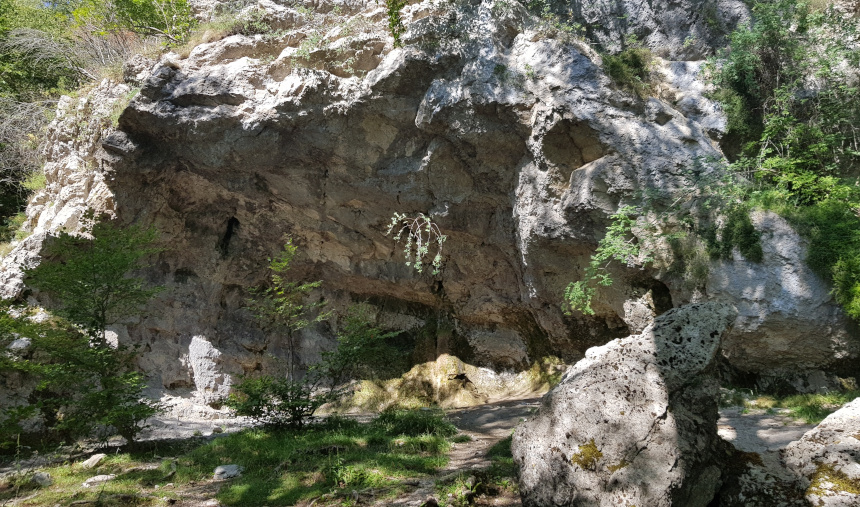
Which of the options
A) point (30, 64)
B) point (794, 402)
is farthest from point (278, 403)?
point (30, 64)

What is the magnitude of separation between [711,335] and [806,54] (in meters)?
7.04

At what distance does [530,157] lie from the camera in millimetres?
8477

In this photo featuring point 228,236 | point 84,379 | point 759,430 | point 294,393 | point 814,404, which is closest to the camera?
point 759,430

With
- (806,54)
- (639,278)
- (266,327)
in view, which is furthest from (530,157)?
(266,327)

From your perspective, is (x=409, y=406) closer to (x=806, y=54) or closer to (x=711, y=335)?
(x=711, y=335)

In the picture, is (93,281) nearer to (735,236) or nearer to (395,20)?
(395,20)

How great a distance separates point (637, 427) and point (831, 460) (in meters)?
1.08

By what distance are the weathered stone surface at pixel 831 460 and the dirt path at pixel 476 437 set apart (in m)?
1.89

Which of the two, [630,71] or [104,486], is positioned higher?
[630,71]

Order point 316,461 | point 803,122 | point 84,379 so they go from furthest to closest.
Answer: point 803,122, point 84,379, point 316,461

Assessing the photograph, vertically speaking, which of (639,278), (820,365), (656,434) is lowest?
(820,365)

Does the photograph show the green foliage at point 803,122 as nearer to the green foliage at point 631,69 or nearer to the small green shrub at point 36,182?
the green foliage at point 631,69

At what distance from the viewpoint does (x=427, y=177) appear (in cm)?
951

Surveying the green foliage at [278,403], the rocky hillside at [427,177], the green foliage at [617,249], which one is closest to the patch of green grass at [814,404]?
the rocky hillside at [427,177]
